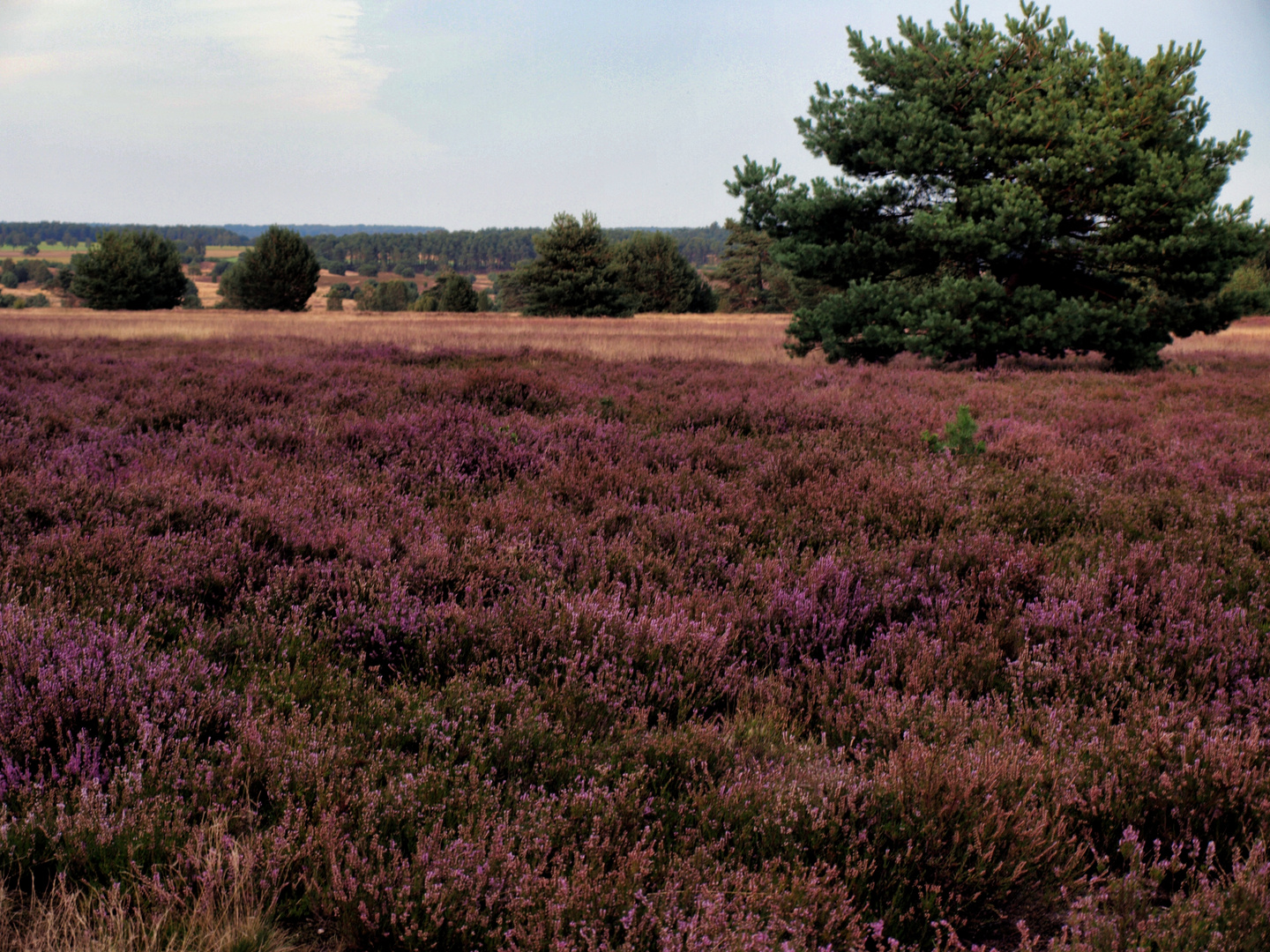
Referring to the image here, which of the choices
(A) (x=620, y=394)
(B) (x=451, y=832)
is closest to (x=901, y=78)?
(A) (x=620, y=394)

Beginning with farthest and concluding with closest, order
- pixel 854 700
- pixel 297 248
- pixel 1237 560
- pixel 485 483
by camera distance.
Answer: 1. pixel 297 248
2. pixel 485 483
3. pixel 1237 560
4. pixel 854 700

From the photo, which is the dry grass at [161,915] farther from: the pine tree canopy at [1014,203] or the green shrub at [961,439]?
the pine tree canopy at [1014,203]

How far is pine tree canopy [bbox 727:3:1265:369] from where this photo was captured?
12109mm

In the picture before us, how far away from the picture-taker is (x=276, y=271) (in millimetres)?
53062

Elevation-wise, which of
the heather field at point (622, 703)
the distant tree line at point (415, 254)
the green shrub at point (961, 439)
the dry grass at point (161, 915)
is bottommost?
the dry grass at point (161, 915)

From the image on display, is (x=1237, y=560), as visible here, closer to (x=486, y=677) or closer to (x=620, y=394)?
(x=486, y=677)

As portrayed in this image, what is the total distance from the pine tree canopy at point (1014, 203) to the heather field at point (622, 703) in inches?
306

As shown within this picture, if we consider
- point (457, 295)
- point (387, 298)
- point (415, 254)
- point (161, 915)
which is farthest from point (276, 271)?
point (415, 254)

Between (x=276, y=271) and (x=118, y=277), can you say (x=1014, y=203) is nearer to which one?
(x=276, y=271)

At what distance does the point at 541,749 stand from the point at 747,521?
2604mm

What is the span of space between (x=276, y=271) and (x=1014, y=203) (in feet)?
174

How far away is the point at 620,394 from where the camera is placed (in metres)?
9.06

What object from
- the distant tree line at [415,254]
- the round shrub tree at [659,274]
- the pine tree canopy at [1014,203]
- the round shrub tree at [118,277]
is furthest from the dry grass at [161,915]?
the distant tree line at [415,254]

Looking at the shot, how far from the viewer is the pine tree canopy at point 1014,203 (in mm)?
12109
